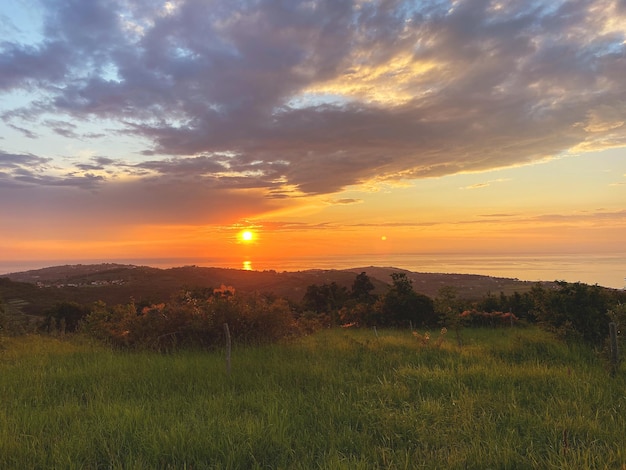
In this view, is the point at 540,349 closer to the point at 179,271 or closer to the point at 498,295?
the point at 498,295

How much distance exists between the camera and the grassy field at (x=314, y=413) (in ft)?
15.5

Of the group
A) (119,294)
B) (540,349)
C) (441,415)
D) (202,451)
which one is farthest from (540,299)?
(119,294)

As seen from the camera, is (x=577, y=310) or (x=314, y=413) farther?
(x=577, y=310)

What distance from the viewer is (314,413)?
6133mm

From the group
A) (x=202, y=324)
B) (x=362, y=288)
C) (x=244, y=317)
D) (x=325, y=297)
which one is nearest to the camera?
(x=202, y=324)

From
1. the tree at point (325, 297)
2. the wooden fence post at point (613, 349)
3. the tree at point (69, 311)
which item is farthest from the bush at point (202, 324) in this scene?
the tree at point (325, 297)

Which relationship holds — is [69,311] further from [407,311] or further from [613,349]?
[613,349]

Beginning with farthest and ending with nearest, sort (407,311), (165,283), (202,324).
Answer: (165,283), (407,311), (202,324)

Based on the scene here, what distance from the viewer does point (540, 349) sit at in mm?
11094

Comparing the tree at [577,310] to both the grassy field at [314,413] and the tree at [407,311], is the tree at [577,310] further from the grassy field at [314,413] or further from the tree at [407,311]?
the tree at [407,311]

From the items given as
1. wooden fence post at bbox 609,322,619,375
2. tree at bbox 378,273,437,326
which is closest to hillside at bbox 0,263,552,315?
tree at bbox 378,273,437,326

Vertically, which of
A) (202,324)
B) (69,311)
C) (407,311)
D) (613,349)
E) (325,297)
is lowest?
(407,311)

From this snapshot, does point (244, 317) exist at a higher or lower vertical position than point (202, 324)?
higher

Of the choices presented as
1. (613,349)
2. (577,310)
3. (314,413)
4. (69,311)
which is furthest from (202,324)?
(69,311)
